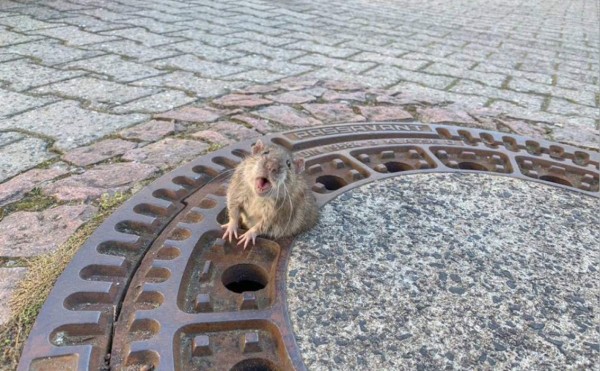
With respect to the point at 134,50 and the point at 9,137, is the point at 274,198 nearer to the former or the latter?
the point at 9,137

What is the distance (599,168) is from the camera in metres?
2.67

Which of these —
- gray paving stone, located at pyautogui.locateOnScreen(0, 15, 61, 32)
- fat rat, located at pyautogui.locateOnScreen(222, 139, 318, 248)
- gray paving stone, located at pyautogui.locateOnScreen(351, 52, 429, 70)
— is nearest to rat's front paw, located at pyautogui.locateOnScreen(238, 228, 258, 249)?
fat rat, located at pyautogui.locateOnScreen(222, 139, 318, 248)

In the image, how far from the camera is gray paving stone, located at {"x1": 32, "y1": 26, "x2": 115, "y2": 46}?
169 inches

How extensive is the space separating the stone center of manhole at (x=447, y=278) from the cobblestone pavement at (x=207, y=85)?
913 millimetres

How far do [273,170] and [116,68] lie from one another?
2.40 m

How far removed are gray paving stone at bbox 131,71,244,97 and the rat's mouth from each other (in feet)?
5.43

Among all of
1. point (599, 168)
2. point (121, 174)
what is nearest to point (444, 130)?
point (599, 168)

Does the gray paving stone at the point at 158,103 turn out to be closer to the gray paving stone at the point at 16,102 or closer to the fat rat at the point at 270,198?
the gray paving stone at the point at 16,102

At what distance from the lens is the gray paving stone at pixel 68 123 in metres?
2.59

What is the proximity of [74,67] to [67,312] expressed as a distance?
2.65m

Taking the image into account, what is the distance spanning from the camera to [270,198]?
6.41 feet

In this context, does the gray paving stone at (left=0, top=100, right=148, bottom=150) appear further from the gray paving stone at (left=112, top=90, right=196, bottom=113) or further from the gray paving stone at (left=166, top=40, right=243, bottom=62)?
the gray paving stone at (left=166, top=40, right=243, bottom=62)

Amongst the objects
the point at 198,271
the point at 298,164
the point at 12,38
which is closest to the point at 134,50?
the point at 12,38

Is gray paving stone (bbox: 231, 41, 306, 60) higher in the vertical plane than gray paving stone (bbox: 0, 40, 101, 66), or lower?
lower
